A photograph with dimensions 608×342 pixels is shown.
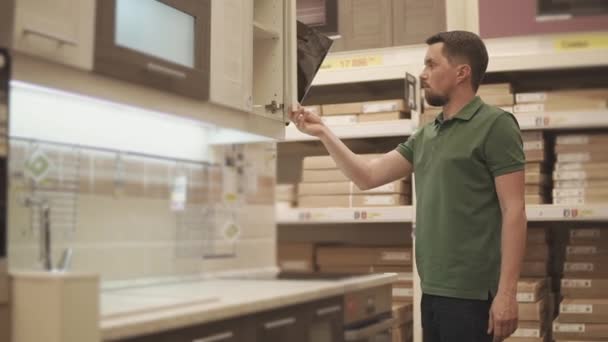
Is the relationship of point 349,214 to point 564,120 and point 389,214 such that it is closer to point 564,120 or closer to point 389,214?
point 389,214

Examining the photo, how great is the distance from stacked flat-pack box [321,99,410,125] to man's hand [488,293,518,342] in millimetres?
1470

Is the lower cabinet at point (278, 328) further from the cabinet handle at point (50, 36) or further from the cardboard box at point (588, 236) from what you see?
the cardboard box at point (588, 236)

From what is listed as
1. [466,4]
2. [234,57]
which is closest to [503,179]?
[234,57]

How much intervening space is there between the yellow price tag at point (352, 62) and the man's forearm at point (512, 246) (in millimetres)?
1483

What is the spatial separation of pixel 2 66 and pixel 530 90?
2.65 meters

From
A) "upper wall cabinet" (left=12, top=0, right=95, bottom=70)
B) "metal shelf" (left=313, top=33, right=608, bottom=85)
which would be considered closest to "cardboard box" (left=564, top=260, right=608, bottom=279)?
"metal shelf" (left=313, top=33, right=608, bottom=85)

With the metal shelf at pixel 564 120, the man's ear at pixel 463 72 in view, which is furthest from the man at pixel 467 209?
the metal shelf at pixel 564 120

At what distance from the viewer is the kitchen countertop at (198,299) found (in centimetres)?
143

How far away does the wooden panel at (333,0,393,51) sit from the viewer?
10.9 feet

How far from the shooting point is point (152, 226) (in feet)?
7.62

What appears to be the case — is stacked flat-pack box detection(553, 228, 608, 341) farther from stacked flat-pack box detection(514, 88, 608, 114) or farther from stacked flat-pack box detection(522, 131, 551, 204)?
stacked flat-pack box detection(514, 88, 608, 114)

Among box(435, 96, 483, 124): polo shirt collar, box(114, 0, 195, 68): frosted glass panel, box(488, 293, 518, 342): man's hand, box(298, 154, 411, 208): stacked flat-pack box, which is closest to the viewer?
box(114, 0, 195, 68): frosted glass panel

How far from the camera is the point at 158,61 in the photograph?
1892 mm

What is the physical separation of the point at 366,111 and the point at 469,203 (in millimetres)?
1335
